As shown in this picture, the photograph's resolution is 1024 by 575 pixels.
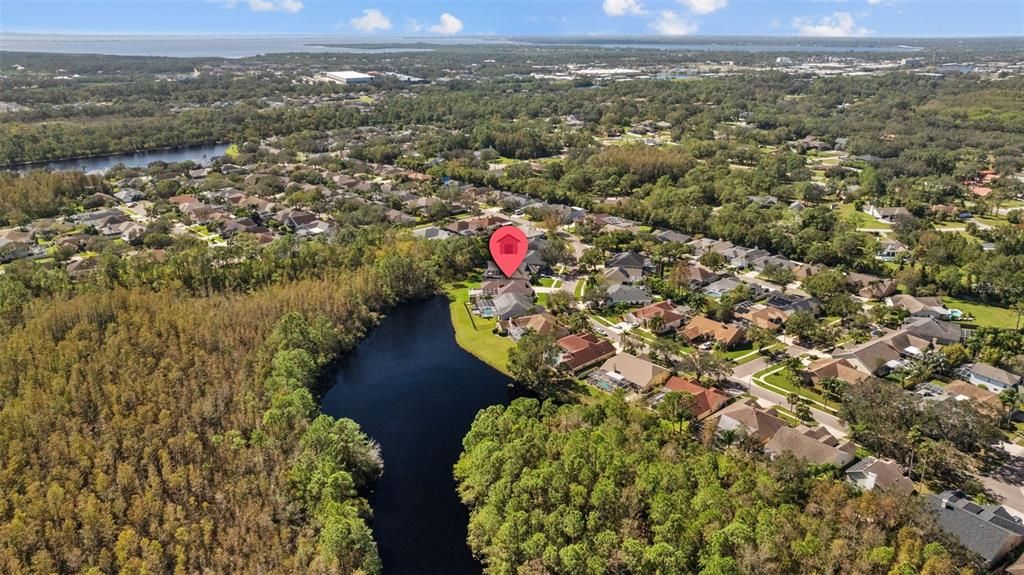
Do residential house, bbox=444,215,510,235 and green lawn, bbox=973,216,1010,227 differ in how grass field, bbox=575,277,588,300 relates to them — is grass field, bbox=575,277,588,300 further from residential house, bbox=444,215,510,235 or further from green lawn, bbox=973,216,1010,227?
green lawn, bbox=973,216,1010,227

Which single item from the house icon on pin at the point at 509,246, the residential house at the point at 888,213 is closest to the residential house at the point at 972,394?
the house icon on pin at the point at 509,246

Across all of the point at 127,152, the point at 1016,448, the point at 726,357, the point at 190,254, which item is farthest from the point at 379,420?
the point at 127,152

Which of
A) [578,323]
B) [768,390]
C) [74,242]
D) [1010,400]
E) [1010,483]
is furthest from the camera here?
[74,242]

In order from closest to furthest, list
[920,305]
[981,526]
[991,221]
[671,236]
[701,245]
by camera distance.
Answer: [981,526]
[920,305]
[701,245]
[671,236]
[991,221]

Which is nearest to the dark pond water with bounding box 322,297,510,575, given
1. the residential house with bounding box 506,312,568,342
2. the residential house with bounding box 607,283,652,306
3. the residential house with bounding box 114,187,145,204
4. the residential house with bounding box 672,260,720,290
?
the residential house with bounding box 506,312,568,342

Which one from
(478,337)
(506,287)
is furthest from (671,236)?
(478,337)

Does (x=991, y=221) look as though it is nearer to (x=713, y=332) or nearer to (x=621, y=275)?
(x=621, y=275)

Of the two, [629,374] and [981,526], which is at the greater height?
[981,526]

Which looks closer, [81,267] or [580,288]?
[580,288]

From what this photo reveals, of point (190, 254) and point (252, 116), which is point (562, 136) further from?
point (190, 254)
